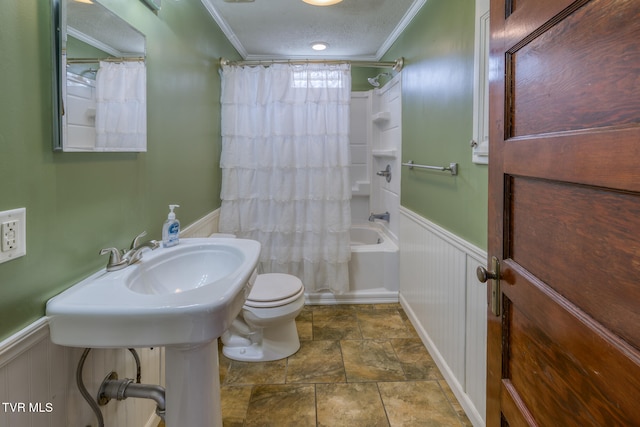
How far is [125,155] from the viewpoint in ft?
4.83

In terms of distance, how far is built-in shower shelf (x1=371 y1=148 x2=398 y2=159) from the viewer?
3.22m

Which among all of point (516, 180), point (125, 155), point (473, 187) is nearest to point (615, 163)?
point (516, 180)

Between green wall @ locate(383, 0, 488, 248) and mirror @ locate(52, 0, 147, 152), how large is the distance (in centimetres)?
144

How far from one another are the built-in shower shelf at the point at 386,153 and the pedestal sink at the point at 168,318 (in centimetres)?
203

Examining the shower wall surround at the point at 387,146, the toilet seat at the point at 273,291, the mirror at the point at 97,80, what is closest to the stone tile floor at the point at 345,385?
the toilet seat at the point at 273,291

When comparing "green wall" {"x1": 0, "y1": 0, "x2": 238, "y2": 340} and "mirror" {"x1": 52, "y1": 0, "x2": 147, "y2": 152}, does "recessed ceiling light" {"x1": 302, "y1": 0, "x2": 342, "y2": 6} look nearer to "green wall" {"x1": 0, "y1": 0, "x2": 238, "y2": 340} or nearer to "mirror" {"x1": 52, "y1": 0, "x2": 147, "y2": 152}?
"green wall" {"x1": 0, "y1": 0, "x2": 238, "y2": 340}

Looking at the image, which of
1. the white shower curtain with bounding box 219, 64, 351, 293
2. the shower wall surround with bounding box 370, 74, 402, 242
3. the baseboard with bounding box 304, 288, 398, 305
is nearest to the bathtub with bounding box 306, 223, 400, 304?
the baseboard with bounding box 304, 288, 398, 305

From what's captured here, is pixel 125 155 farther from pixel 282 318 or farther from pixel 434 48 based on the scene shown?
pixel 434 48

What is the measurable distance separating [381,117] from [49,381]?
305 centimetres

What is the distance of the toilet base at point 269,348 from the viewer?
7.61ft

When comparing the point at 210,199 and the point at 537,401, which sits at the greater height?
the point at 210,199

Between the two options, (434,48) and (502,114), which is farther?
(434,48)

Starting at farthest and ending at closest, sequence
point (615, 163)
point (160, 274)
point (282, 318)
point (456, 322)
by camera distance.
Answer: point (282, 318) < point (456, 322) < point (160, 274) < point (615, 163)

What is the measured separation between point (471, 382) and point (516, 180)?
4.07ft
